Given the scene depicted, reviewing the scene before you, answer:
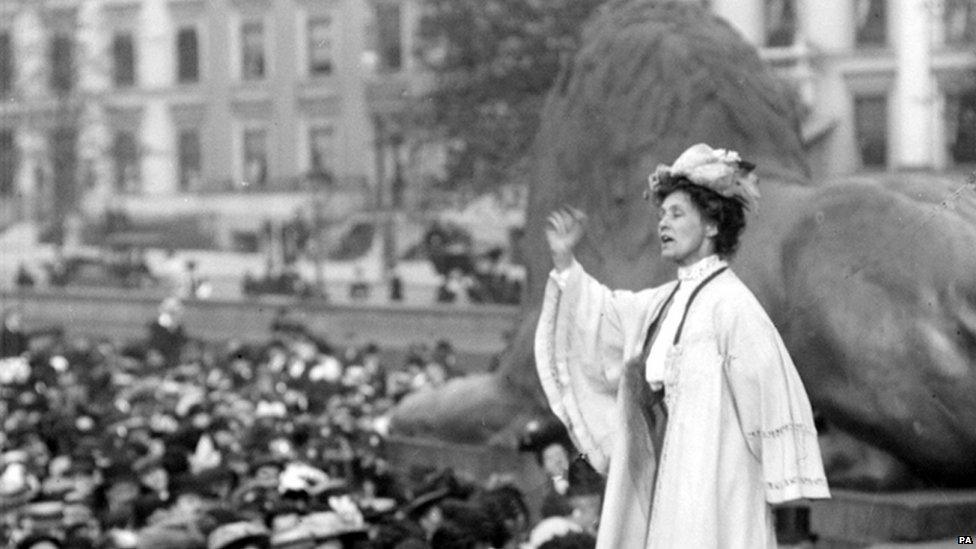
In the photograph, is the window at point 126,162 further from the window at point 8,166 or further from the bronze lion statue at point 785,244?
the bronze lion statue at point 785,244

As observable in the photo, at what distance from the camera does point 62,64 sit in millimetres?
45219

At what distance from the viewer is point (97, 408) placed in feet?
61.7

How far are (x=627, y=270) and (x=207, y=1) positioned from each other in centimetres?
3221

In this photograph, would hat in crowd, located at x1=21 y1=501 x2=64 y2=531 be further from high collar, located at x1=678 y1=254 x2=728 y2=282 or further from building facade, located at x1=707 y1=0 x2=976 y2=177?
building facade, located at x1=707 y1=0 x2=976 y2=177

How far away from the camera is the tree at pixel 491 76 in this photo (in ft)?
110

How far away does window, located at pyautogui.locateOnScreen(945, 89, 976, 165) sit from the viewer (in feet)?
82.4

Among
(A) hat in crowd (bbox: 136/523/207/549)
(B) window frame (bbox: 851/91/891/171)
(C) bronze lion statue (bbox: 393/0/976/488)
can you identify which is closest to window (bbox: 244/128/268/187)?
(B) window frame (bbox: 851/91/891/171)

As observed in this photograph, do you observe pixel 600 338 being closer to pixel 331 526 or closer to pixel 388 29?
pixel 331 526

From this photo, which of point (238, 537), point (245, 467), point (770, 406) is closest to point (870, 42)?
point (245, 467)

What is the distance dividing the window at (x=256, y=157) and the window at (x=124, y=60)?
114 inches

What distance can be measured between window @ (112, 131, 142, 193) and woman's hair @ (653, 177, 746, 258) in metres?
43.2

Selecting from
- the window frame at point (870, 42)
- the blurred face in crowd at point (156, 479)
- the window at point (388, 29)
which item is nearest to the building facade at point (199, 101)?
the window at point (388, 29)

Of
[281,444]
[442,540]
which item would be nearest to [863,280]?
[442,540]

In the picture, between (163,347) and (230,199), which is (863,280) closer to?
(163,347)
